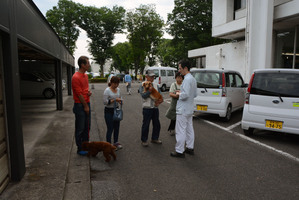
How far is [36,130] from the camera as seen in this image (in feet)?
22.1

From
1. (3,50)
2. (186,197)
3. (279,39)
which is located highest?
(279,39)

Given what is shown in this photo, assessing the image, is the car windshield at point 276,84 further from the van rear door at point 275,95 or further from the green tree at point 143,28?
the green tree at point 143,28

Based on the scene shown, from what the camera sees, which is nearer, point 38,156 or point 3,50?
point 3,50

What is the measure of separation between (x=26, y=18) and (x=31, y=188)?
10.9 ft

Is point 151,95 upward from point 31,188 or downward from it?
upward

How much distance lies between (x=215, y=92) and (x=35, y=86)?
460 inches

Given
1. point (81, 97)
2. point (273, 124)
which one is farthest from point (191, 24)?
point (81, 97)

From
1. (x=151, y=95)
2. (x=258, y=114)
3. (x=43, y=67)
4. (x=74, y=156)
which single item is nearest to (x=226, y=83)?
(x=258, y=114)

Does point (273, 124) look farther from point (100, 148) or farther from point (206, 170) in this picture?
point (100, 148)

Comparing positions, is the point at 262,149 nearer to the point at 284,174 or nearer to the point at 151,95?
the point at 284,174

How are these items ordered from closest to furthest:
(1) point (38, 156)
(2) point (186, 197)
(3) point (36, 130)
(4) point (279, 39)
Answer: (2) point (186, 197), (1) point (38, 156), (3) point (36, 130), (4) point (279, 39)

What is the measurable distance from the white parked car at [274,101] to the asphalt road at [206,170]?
1.52ft

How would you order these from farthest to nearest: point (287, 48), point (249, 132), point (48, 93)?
1. point (48, 93)
2. point (287, 48)
3. point (249, 132)

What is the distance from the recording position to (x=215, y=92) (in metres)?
7.90
